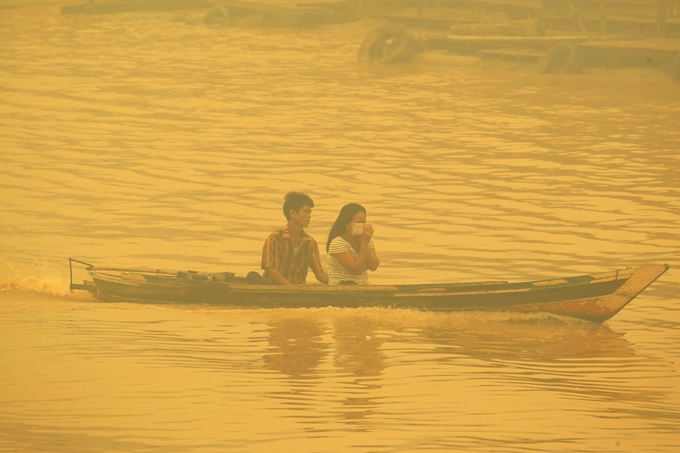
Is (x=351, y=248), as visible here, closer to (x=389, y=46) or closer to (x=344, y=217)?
(x=344, y=217)

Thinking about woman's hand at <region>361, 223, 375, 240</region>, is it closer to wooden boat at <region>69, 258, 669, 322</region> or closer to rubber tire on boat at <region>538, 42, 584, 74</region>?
wooden boat at <region>69, 258, 669, 322</region>

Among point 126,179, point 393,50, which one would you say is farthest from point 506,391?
point 393,50

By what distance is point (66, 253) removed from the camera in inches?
531

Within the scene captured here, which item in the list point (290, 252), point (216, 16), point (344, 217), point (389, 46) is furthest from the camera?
point (216, 16)

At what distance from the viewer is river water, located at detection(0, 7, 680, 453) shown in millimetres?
8172

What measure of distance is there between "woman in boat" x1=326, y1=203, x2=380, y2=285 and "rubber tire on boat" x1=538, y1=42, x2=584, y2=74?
57.8ft

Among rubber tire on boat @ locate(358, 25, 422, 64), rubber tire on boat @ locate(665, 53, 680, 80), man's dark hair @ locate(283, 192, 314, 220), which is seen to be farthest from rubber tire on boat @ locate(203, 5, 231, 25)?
man's dark hair @ locate(283, 192, 314, 220)

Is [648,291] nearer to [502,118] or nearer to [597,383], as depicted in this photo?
[597,383]

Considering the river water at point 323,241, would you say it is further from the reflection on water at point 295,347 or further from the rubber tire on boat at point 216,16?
the rubber tire on boat at point 216,16

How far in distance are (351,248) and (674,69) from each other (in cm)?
1667

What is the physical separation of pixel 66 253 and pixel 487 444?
272 inches

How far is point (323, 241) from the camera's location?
13969mm

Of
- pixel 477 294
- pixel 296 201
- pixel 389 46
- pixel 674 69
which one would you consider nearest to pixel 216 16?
pixel 389 46

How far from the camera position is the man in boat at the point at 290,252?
1060cm
